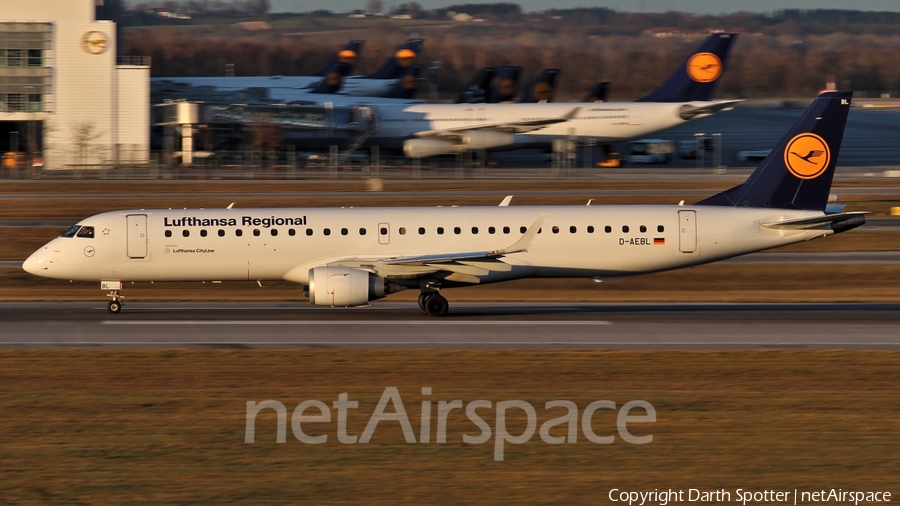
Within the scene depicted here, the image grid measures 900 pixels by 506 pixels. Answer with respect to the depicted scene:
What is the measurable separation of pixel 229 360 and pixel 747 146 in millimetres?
83977

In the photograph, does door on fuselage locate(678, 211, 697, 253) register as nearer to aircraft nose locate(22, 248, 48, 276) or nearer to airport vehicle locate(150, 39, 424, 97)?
aircraft nose locate(22, 248, 48, 276)

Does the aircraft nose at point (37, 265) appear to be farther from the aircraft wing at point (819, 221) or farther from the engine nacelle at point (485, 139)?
the engine nacelle at point (485, 139)

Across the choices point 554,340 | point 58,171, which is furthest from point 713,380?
point 58,171

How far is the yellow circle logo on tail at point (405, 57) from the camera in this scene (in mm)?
116438

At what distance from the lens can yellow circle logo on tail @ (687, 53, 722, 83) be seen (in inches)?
3184

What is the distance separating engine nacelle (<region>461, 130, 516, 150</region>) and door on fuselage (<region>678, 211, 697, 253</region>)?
5129 centimetres

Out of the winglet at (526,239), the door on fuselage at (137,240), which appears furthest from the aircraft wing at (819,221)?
the door on fuselage at (137,240)

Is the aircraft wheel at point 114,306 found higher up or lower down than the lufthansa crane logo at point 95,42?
lower down

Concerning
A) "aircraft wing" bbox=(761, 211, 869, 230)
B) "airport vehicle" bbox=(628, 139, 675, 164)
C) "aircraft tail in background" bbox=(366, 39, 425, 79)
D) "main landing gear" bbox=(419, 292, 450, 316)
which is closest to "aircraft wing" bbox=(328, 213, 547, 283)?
"main landing gear" bbox=(419, 292, 450, 316)

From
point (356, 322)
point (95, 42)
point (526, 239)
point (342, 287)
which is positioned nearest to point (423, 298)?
point (356, 322)

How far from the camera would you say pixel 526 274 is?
102 feet

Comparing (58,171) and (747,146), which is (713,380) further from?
(747,146)

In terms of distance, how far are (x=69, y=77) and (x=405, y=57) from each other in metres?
41.9

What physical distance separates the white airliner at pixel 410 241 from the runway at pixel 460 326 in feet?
4.24
